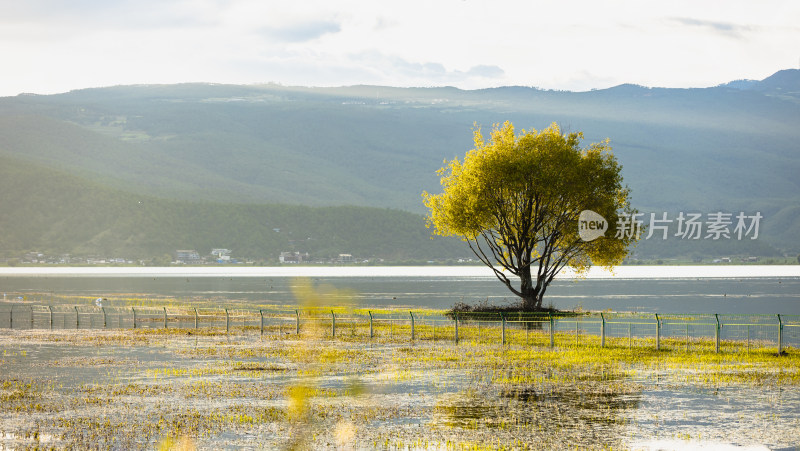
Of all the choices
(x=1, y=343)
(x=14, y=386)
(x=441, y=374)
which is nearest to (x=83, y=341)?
(x=1, y=343)

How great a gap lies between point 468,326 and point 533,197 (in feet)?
35.0

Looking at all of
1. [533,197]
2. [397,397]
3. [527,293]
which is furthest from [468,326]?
[397,397]

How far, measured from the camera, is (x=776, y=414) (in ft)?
85.3

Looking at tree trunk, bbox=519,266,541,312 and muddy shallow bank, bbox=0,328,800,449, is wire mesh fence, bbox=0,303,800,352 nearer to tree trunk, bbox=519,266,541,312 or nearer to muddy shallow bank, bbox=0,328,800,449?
tree trunk, bbox=519,266,541,312

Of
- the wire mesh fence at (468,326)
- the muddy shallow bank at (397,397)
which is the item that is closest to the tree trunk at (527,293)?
the wire mesh fence at (468,326)

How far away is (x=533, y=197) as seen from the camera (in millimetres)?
66938

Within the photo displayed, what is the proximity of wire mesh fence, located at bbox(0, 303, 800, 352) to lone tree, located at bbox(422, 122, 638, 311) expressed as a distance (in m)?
4.38

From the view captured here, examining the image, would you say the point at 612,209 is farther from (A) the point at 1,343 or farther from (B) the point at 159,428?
(B) the point at 159,428

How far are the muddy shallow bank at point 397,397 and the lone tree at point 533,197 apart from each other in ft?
62.0

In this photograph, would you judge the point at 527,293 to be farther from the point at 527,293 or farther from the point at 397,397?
the point at 397,397

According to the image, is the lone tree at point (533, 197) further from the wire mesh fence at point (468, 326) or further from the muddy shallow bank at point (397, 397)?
the muddy shallow bank at point (397, 397)

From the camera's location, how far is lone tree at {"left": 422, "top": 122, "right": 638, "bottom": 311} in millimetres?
65812

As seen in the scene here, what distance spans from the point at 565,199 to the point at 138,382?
3955cm

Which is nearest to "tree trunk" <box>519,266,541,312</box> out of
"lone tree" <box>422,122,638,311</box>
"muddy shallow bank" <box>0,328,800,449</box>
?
"lone tree" <box>422,122,638,311</box>
